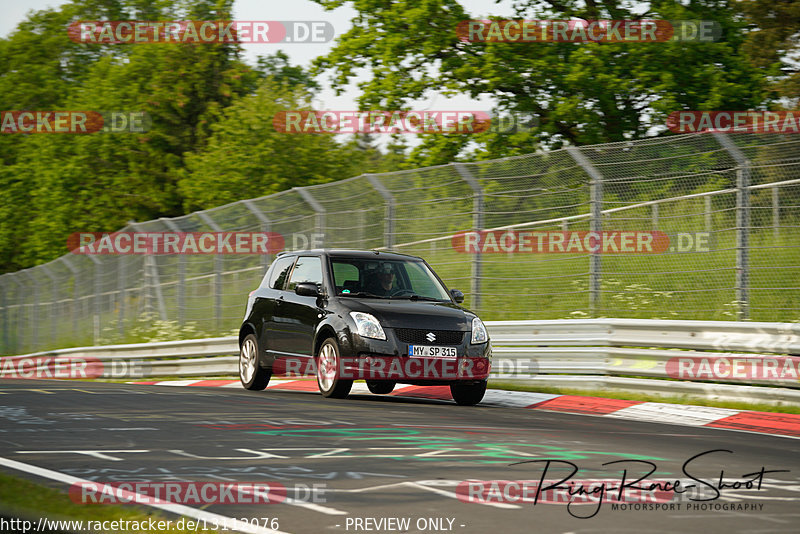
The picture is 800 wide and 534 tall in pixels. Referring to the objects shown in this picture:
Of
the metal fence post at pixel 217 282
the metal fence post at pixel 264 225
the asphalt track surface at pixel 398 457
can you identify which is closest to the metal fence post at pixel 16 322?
the metal fence post at pixel 217 282

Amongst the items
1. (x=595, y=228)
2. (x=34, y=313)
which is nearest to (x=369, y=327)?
(x=595, y=228)

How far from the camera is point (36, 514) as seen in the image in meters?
5.18

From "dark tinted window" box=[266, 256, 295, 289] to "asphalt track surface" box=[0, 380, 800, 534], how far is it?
2651 mm

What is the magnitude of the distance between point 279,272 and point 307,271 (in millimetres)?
970

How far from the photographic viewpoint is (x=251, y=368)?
15188 mm

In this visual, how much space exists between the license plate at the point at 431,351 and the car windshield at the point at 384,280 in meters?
1.18

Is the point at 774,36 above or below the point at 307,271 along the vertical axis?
above

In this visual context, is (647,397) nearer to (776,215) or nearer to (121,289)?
(776,215)

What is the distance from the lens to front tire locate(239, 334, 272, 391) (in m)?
15.0

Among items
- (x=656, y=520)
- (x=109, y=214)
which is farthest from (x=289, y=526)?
(x=109, y=214)

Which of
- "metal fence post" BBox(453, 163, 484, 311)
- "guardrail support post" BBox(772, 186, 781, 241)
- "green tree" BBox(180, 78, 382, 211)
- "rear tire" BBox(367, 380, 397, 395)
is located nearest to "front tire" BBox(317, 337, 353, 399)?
"rear tire" BBox(367, 380, 397, 395)

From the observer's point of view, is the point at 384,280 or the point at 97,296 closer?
the point at 384,280

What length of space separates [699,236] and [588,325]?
5.56 ft

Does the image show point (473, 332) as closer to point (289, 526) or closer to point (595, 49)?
point (289, 526)
